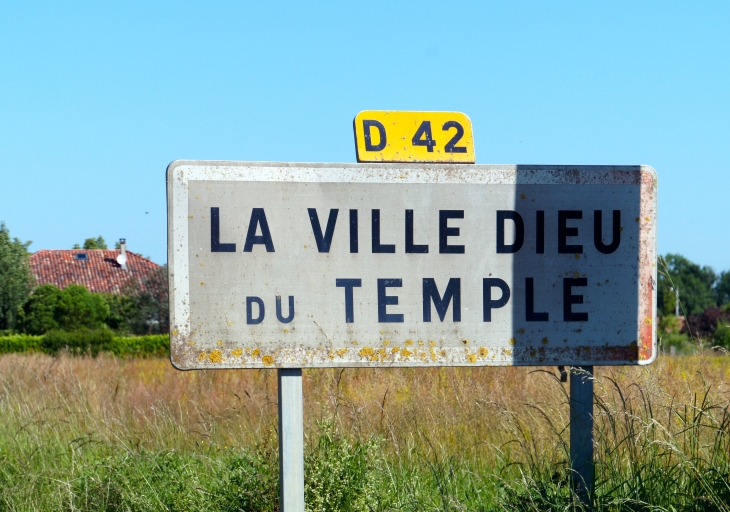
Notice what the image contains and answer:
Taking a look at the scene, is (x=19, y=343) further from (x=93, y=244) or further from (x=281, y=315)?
(x=93, y=244)

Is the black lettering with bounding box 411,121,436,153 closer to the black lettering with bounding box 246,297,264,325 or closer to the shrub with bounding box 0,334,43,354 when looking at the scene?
the black lettering with bounding box 246,297,264,325

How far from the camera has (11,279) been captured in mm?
34906

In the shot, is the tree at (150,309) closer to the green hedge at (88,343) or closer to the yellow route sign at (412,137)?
the green hedge at (88,343)

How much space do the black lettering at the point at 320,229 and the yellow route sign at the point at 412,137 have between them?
25 cm

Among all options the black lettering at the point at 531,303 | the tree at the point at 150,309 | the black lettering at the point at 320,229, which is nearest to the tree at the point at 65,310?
the tree at the point at 150,309

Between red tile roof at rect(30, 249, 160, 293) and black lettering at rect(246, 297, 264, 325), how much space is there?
41.9 metres

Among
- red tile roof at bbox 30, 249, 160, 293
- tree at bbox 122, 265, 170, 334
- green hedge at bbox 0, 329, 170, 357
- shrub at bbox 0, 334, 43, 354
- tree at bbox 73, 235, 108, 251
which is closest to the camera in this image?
green hedge at bbox 0, 329, 170, 357

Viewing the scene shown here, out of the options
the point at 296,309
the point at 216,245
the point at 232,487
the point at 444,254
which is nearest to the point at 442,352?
the point at 444,254

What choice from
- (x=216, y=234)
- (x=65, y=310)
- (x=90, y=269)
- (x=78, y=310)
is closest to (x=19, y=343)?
(x=78, y=310)

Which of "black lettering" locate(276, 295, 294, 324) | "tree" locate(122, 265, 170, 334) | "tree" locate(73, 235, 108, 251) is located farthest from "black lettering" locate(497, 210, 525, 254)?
"tree" locate(73, 235, 108, 251)

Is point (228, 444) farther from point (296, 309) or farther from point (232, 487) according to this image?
point (296, 309)

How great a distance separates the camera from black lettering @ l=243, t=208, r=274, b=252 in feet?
8.71

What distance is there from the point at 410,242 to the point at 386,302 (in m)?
0.24

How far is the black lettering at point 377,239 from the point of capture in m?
2.70
